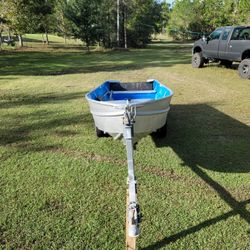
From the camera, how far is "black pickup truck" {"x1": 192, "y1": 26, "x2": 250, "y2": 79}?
10.2 m

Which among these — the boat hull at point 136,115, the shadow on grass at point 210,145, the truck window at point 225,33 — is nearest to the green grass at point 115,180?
the shadow on grass at point 210,145

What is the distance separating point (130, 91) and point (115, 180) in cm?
263

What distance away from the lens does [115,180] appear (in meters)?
3.72

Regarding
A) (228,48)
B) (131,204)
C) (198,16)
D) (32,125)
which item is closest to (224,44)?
(228,48)

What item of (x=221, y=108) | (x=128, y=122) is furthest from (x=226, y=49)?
(x=128, y=122)

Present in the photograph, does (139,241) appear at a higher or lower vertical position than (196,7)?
lower

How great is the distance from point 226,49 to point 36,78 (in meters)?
7.06

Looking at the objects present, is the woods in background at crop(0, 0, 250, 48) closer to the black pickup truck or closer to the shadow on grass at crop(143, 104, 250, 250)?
the black pickup truck

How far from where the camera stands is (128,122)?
3121 mm

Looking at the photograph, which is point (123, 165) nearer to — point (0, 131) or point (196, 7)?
point (0, 131)

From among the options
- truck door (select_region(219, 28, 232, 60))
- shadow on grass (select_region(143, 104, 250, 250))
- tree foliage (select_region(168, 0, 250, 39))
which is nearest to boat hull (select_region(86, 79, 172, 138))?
shadow on grass (select_region(143, 104, 250, 250))

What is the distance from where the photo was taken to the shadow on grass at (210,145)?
3.15 metres

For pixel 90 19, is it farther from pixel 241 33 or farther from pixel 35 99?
pixel 35 99

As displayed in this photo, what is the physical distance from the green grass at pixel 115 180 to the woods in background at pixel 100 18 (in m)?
12.2
